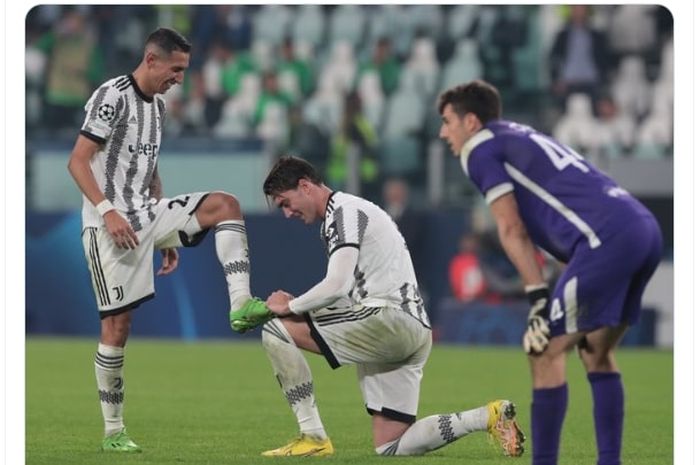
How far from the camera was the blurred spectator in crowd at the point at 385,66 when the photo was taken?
75.5 ft

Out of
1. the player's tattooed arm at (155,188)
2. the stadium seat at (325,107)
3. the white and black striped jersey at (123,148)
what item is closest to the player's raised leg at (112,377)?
the white and black striped jersey at (123,148)

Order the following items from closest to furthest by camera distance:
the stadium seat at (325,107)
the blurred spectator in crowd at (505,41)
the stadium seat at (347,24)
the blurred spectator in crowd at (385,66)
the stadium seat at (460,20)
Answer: the stadium seat at (325,107), the blurred spectator in crowd at (505,41), the blurred spectator in crowd at (385,66), the stadium seat at (460,20), the stadium seat at (347,24)

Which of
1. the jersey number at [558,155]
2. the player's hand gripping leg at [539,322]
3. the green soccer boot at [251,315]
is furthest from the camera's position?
the green soccer boot at [251,315]

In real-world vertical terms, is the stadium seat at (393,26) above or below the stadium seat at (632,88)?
above

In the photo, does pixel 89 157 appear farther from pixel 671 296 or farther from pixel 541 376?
pixel 671 296

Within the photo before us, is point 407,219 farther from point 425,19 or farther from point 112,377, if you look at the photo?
point 112,377

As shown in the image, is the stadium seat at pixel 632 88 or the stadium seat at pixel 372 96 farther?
the stadium seat at pixel 632 88

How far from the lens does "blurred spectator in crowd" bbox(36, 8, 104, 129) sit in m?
22.4

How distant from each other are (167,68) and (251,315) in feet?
5.29

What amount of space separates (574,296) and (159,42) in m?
3.15

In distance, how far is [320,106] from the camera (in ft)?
72.9

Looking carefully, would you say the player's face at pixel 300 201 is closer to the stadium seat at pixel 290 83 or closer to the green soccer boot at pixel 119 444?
the green soccer boot at pixel 119 444

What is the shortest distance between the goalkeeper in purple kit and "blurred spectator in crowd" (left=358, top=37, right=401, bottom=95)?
51.8 feet

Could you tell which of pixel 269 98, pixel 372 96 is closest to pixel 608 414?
pixel 372 96
